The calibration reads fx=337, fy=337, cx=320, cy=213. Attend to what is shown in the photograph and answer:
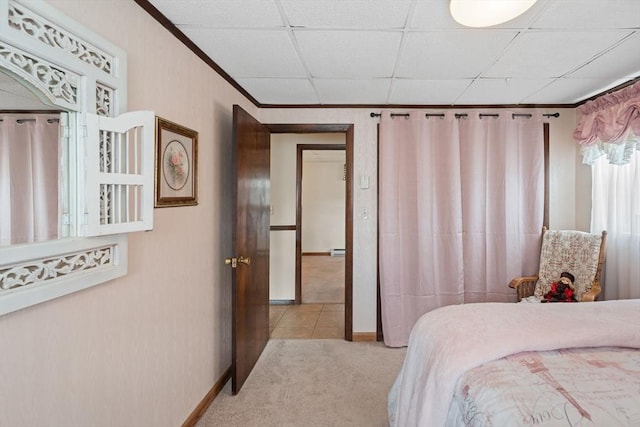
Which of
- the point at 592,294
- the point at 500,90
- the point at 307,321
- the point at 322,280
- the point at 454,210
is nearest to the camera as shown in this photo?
the point at 592,294

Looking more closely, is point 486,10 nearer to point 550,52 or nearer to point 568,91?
point 550,52

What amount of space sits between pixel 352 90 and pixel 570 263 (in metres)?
2.38

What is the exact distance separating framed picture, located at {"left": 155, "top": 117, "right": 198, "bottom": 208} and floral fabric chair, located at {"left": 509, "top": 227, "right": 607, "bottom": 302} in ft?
9.17

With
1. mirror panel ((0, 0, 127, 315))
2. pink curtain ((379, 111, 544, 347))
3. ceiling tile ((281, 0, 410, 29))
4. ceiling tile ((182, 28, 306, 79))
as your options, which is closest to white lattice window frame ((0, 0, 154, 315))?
mirror panel ((0, 0, 127, 315))

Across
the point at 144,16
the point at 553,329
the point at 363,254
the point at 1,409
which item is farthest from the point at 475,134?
the point at 1,409

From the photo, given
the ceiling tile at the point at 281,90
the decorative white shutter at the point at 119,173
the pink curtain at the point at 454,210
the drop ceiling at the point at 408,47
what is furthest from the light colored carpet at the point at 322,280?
the decorative white shutter at the point at 119,173

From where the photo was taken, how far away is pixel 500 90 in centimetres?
284

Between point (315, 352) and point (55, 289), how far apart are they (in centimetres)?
245

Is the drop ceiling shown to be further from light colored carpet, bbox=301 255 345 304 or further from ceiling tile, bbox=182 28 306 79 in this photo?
light colored carpet, bbox=301 255 345 304

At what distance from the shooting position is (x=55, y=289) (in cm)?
108

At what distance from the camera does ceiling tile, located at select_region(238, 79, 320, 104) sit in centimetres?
272

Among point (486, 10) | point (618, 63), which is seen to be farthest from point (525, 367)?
point (618, 63)

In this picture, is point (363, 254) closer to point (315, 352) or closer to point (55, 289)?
point (315, 352)

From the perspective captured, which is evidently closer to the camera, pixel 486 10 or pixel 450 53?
pixel 486 10
